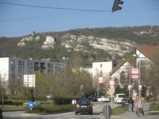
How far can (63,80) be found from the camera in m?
81.9

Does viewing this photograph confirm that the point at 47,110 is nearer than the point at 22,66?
Yes

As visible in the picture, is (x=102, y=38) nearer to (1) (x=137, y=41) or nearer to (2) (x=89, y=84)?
(1) (x=137, y=41)

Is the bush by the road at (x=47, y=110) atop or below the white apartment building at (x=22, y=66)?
below

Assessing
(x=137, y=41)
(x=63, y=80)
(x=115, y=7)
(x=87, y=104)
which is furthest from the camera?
(x=137, y=41)

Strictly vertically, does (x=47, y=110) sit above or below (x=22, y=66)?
below

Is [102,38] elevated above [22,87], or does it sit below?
above

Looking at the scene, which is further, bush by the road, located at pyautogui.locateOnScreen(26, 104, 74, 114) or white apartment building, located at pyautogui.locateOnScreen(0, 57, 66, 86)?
white apartment building, located at pyautogui.locateOnScreen(0, 57, 66, 86)

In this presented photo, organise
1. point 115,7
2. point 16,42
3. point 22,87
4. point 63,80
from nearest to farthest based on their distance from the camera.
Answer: point 115,7 < point 63,80 < point 22,87 < point 16,42

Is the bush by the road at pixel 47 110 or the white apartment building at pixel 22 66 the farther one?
the white apartment building at pixel 22 66

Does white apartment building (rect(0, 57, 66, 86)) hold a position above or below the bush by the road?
above

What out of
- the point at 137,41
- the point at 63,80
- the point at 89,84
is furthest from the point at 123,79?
the point at 137,41

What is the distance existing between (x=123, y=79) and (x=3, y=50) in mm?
84827

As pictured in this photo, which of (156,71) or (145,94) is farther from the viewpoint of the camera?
(145,94)

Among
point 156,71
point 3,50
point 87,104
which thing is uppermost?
point 3,50
